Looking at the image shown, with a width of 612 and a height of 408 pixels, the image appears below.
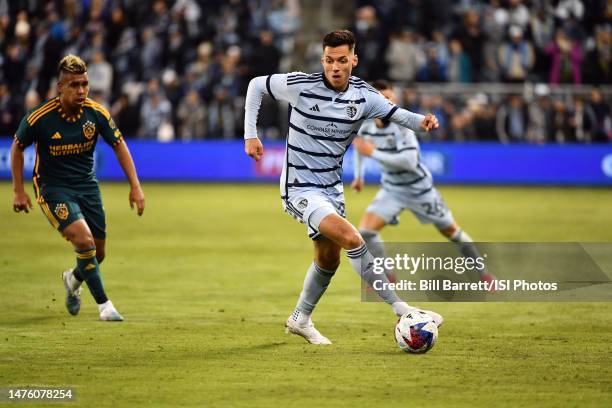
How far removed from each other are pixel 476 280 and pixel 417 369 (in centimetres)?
487

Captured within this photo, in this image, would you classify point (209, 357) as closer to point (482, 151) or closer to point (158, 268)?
point (158, 268)

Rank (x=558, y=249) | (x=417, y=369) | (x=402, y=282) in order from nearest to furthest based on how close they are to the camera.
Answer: (x=417, y=369) < (x=402, y=282) < (x=558, y=249)

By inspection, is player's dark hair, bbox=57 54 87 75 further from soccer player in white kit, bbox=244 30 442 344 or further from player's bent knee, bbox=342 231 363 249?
player's bent knee, bbox=342 231 363 249

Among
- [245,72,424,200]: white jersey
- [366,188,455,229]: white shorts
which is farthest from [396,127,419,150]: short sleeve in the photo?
[245,72,424,200]: white jersey

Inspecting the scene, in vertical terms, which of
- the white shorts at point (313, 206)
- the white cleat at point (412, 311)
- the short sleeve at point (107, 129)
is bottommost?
the white cleat at point (412, 311)

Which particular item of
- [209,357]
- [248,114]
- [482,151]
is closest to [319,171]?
[248,114]

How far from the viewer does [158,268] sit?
13805mm

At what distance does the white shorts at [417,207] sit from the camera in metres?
12.7

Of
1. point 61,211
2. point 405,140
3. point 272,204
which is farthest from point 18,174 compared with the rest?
point 272,204

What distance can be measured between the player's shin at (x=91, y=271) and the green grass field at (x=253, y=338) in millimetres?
294

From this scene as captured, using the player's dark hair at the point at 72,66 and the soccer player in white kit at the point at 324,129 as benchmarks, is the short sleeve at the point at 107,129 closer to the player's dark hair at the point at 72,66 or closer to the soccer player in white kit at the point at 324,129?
the player's dark hair at the point at 72,66

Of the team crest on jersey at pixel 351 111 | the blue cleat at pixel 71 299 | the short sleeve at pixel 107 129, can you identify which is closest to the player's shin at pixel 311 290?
the team crest on jersey at pixel 351 111

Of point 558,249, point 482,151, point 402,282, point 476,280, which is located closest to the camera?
point 402,282

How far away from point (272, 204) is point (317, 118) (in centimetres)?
1332
